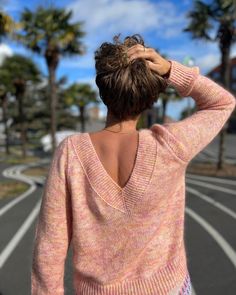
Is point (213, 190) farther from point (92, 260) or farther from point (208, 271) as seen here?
point (92, 260)

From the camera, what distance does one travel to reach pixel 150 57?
1624mm

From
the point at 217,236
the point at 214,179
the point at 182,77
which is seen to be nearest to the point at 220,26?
the point at 214,179

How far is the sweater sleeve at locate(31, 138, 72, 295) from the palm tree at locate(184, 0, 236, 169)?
19384 millimetres

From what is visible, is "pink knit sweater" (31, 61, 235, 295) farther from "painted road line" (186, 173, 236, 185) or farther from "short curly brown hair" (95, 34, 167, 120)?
"painted road line" (186, 173, 236, 185)

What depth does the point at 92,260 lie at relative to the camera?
1.68 metres

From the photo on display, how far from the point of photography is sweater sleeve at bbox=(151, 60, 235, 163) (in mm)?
1612

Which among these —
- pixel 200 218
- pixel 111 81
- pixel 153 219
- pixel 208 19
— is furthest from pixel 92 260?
pixel 208 19

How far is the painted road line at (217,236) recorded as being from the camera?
21.7ft

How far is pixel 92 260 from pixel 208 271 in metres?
4.45

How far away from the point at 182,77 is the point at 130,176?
44cm

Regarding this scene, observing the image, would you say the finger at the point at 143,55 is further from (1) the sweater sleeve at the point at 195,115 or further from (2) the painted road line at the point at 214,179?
(2) the painted road line at the point at 214,179

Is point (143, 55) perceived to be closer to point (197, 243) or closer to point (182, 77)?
point (182, 77)

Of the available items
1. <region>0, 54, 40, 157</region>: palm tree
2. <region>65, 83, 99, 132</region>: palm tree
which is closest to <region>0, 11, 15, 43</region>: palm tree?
<region>0, 54, 40, 157</region>: palm tree

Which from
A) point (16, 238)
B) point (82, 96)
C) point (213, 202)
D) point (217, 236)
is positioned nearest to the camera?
point (217, 236)
